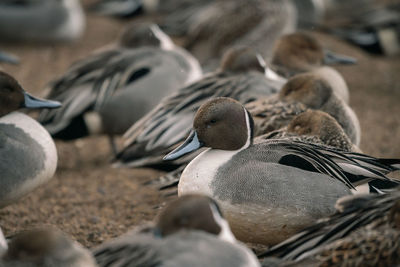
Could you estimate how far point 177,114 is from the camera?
428 cm

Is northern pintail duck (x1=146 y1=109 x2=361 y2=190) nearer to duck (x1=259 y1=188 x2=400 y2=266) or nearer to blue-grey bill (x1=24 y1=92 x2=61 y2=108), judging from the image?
duck (x1=259 y1=188 x2=400 y2=266)

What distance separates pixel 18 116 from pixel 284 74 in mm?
2083

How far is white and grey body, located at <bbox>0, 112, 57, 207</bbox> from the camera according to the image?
11.3 ft

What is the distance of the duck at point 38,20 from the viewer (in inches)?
319

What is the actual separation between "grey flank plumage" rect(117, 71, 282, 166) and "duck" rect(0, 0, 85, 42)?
157 inches

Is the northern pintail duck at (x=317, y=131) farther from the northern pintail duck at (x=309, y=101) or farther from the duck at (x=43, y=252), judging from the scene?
the duck at (x=43, y=252)

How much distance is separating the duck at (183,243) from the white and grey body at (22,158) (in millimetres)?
1114

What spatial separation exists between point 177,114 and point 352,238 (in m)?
1.95

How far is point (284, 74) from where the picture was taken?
202 inches

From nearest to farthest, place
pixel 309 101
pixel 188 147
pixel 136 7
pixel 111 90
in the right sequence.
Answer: pixel 188 147, pixel 309 101, pixel 111 90, pixel 136 7

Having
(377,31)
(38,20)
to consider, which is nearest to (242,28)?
(377,31)

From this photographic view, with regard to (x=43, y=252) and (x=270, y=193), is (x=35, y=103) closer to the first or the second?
(x=270, y=193)

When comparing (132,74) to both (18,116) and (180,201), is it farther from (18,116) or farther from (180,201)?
(180,201)

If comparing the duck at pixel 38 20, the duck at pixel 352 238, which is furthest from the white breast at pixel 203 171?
the duck at pixel 38 20
